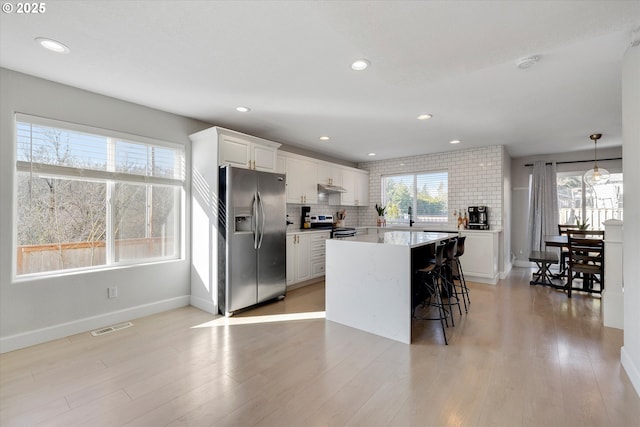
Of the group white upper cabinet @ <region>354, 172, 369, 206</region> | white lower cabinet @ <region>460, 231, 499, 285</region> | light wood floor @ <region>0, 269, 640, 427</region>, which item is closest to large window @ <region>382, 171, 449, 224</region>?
white upper cabinet @ <region>354, 172, 369, 206</region>

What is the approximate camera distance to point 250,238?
12.1 feet

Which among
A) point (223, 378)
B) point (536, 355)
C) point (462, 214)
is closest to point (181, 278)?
point (223, 378)

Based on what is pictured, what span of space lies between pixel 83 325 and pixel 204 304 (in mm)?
1205

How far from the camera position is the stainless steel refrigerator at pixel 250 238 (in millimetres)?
3506

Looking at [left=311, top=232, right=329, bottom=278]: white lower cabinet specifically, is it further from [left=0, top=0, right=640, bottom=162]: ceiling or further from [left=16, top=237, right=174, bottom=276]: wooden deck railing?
[left=16, top=237, right=174, bottom=276]: wooden deck railing

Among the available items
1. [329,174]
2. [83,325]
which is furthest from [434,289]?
[83,325]

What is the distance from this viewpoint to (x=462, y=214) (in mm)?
5621

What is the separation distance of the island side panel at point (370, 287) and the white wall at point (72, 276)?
82.2 inches

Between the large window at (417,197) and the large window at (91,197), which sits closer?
the large window at (91,197)

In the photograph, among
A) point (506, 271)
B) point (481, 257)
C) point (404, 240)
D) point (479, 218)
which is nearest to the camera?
point (404, 240)

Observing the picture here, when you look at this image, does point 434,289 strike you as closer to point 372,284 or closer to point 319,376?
point 372,284

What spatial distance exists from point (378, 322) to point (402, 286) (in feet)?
1.58

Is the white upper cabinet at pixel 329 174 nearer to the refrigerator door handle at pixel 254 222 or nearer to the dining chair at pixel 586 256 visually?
the refrigerator door handle at pixel 254 222

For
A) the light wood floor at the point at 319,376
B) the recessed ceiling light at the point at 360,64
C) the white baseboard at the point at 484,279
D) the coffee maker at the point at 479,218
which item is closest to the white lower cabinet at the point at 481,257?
the white baseboard at the point at 484,279
